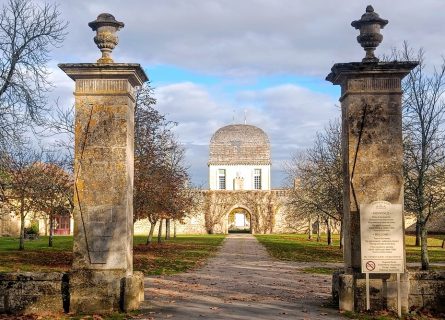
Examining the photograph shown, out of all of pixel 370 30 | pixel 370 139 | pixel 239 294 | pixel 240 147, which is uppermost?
pixel 240 147

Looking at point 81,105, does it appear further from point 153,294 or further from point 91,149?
point 153,294

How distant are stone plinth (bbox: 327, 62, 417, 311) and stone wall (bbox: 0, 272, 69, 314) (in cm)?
468

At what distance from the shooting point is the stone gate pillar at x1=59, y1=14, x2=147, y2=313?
8.73 m

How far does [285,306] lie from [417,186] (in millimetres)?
9943

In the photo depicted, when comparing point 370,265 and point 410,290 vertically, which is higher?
point 370,265

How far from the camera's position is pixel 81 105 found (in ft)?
30.0

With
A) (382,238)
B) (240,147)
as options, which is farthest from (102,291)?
(240,147)

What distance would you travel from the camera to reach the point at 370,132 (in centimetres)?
905

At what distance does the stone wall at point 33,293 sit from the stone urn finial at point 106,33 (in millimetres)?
3711

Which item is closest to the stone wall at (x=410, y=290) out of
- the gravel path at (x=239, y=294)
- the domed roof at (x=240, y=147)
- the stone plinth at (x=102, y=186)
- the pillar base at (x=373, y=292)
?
the pillar base at (x=373, y=292)

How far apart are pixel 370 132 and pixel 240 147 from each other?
186ft

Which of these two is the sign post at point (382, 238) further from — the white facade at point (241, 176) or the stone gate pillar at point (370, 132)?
the white facade at point (241, 176)

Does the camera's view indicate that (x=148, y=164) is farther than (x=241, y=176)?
No

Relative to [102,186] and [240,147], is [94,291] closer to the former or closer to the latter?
[102,186]
